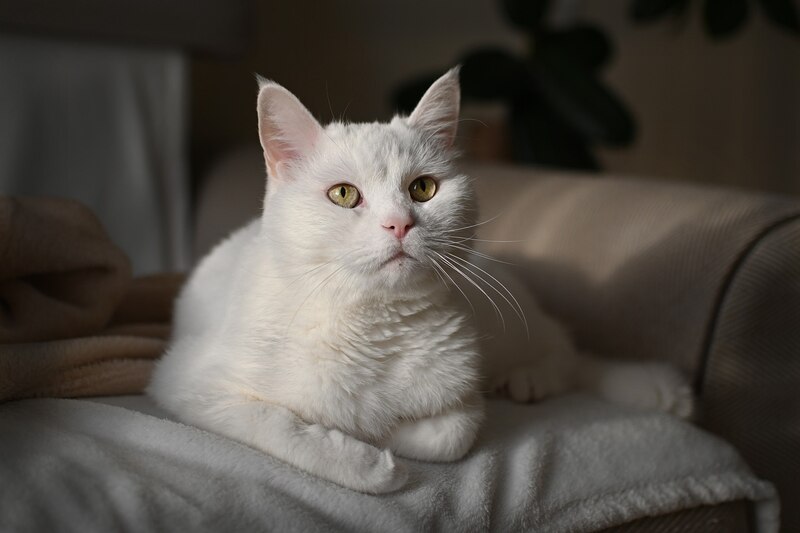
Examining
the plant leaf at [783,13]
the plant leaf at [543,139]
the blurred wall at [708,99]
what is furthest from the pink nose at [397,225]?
the blurred wall at [708,99]

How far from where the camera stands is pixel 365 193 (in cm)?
87

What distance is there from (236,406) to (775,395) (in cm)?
84

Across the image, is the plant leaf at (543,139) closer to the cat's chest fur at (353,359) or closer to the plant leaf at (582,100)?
the plant leaf at (582,100)

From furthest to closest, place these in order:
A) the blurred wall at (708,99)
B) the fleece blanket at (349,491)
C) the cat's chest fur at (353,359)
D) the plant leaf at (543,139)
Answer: the blurred wall at (708,99) → the plant leaf at (543,139) → the cat's chest fur at (353,359) → the fleece blanket at (349,491)

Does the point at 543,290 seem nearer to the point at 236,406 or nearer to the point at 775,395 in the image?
the point at 775,395

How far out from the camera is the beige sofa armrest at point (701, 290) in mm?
1132

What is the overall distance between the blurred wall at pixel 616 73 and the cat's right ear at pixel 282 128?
1830mm

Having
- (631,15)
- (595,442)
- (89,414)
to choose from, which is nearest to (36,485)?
(89,414)

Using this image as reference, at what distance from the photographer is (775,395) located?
3.77ft

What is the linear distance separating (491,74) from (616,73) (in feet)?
4.37

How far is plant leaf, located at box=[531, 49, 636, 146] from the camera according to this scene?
204cm

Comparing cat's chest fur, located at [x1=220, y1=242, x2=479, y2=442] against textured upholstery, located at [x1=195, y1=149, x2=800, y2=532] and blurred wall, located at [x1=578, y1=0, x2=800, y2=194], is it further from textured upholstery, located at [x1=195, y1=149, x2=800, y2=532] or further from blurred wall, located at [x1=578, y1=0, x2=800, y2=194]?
blurred wall, located at [x1=578, y1=0, x2=800, y2=194]

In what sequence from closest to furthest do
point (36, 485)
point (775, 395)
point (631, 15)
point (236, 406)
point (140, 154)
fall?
point (36, 485) < point (236, 406) < point (775, 395) < point (140, 154) < point (631, 15)

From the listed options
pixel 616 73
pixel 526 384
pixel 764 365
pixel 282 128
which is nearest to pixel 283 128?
pixel 282 128
